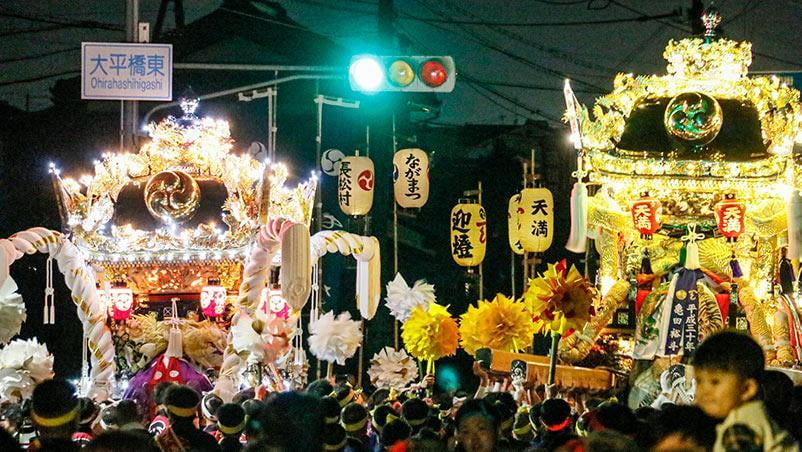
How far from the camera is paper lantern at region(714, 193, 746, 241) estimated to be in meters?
16.2

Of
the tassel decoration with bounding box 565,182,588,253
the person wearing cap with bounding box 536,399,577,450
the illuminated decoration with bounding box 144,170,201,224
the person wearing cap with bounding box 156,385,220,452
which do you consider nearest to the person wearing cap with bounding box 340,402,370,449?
the person wearing cap with bounding box 156,385,220,452

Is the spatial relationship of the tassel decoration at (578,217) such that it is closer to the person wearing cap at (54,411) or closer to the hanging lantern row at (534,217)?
the hanging lantern row at (534,217)

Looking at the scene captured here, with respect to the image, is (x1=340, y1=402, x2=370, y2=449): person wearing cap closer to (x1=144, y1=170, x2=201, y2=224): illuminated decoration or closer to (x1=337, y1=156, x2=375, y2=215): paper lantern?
(x1=144, y1=170, x2=201, y2=224): illuminated decoration

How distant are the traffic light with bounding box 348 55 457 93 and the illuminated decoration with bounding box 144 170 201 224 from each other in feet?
12.5

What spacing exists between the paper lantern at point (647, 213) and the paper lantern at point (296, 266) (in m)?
4.90

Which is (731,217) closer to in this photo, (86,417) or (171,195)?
(171,195)

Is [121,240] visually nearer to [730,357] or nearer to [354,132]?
[354,132]

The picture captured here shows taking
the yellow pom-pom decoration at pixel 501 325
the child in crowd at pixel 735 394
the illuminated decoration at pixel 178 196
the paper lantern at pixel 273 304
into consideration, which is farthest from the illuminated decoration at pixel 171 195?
the child in crowd at pixel 735 394

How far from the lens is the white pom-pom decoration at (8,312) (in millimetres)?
14688

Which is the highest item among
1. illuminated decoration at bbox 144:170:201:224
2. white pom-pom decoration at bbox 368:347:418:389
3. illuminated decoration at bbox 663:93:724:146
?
illuminated decoration at bbox 663:93:724:146

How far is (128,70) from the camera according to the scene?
18594 mm

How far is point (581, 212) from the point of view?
631 inches

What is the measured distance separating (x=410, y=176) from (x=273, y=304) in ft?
16.2

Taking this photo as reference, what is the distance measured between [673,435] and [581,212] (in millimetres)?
11336
